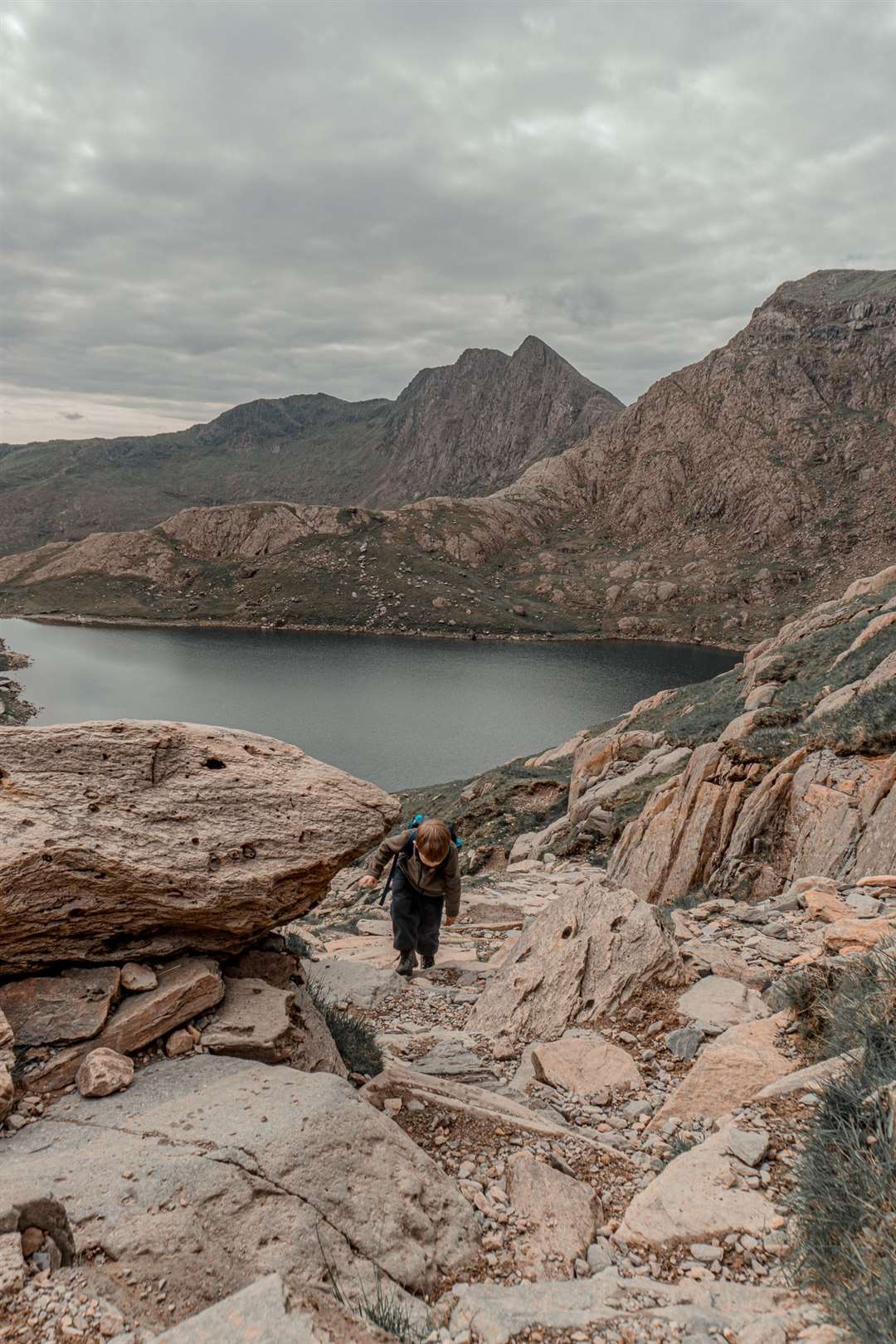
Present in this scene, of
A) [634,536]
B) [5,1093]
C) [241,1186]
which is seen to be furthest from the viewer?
[634,536]

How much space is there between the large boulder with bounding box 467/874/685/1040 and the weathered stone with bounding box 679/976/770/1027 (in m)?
0.31

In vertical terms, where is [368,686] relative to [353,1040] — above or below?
below

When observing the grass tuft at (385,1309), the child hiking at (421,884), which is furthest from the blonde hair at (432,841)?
the grass tuft at (385,1309)

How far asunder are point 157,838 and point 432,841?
11.9 ft

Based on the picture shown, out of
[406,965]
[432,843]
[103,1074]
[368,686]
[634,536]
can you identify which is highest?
[634,536]

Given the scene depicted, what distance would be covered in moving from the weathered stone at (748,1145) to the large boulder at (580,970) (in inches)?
106

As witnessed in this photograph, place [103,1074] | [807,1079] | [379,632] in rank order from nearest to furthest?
[103,1074] → [807,1079] → [379,632]

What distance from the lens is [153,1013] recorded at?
5508mm

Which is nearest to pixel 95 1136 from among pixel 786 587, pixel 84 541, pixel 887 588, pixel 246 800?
pixel 246 800

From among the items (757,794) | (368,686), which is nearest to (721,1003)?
(757,794)

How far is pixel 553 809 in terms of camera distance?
2453cm

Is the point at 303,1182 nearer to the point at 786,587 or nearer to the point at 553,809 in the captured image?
the point at 553,809

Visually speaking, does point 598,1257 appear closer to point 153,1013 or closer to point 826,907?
point 153,1013

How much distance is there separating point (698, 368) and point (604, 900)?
18684 cm
